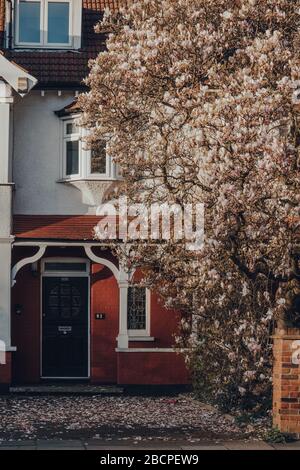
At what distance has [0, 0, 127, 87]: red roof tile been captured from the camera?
23641 millimetres

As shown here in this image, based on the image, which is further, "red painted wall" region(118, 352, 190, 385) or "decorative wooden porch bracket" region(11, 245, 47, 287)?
"red painted wall" region(118, 352, 190, 385)

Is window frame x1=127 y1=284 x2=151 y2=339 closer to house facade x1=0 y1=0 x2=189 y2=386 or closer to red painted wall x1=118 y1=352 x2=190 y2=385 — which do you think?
house facade x1=0 y1=0 x2=189 y2=386

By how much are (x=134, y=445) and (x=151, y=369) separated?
8168 mm

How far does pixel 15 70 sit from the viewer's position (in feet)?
74.2

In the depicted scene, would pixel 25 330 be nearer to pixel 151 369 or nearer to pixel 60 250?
pixel 60 250

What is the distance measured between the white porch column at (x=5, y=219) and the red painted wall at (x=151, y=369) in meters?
2.66

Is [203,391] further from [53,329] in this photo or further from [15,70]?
[15,70]

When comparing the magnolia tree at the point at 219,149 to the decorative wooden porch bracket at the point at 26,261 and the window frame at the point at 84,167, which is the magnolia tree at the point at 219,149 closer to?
the window frame at the point at 84,167

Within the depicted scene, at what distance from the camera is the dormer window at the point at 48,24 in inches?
970

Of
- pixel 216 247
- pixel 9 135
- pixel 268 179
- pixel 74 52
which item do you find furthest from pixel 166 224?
pixel 74 52

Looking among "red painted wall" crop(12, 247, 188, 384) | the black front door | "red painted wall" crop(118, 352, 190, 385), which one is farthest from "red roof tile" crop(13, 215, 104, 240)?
"red painted wall" crop(118, 352, 190, 385)

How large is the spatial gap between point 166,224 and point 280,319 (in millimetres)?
2786

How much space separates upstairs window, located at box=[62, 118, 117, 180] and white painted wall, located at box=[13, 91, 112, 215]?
196mm

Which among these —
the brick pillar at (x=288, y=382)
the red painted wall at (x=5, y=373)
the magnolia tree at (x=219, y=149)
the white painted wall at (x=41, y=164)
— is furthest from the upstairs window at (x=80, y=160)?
the brick pillar at (x=288, y=382)
